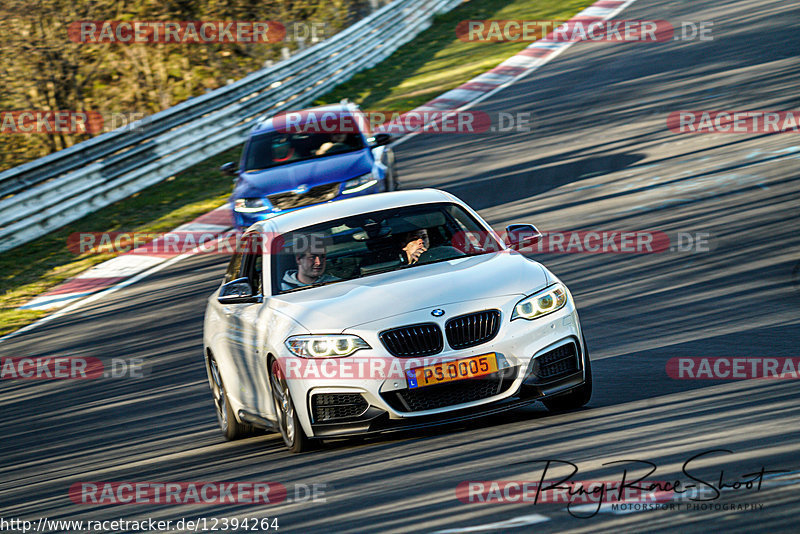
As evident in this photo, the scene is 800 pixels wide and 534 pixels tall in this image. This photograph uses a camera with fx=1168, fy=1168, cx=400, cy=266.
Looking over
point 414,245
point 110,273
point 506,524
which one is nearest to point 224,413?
point 414,245

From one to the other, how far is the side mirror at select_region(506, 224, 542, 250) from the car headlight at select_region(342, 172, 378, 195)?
225 inches

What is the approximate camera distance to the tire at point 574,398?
7.13m

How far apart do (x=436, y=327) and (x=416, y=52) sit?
A: 21.6m

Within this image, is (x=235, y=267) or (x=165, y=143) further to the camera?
(x=165, y=143)

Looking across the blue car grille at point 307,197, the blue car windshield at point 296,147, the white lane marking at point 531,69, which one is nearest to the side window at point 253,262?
the blue car grille at point 307,197

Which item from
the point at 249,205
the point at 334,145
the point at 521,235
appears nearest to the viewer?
the point at 521,235

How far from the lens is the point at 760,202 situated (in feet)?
42.2

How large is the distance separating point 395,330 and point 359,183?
7.05m

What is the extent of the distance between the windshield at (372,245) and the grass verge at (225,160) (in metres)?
6.95

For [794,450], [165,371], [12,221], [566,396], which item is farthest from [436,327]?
[12,221]

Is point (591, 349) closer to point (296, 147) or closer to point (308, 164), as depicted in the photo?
point (308, 164)

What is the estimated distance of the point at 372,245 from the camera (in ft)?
26.0

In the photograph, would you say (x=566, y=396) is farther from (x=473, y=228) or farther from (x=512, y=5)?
(x=512, y=5)

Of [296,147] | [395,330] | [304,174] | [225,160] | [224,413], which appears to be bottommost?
[225,160]
